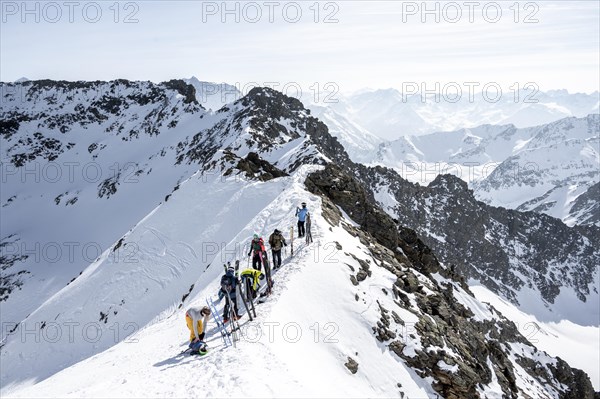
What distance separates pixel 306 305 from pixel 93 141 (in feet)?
366

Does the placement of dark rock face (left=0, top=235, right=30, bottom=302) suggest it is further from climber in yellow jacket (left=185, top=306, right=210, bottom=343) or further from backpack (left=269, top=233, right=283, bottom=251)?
Answer: climber in yellow jacket (left=185, top=306, right=210, bottom=343)

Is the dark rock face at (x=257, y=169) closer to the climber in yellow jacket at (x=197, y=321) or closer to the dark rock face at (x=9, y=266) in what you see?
the climber in yellow jacket at (x=197, y=321)

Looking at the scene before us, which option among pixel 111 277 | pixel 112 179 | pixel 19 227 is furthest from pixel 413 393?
pixel 19 227

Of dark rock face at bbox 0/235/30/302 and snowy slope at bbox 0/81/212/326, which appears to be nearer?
dark rock face at bbox 0/235/30/302

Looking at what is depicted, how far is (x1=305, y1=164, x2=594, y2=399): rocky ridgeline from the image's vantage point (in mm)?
18266

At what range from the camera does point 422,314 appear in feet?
71.2

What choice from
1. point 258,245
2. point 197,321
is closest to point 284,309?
point 258,245

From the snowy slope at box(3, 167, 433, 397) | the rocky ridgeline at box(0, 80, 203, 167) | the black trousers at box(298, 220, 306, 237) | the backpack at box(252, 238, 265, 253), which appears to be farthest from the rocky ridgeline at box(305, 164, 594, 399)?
the rocky ridgeline at box(0, 80, 203, 167)

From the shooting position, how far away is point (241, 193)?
1492 inches

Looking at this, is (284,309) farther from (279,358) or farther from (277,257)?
(277,257)

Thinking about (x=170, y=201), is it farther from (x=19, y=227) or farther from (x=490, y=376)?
(x=19, y=227)

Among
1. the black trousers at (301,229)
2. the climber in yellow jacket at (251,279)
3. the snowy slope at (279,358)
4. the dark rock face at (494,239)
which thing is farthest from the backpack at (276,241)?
the dark rock face at (494,239)

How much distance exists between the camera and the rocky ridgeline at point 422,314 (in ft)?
59.9

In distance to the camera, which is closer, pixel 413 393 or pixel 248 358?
pixel 248 358
